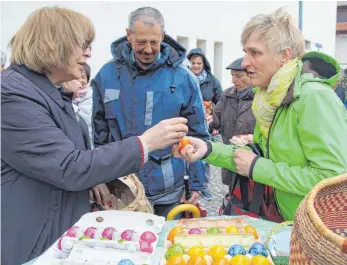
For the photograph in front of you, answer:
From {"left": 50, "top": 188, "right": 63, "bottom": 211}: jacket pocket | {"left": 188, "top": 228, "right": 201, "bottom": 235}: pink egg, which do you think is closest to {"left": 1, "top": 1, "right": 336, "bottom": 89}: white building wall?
{"left": 188, "top": 228, "right": 201, "bottom": 235}: pink egg

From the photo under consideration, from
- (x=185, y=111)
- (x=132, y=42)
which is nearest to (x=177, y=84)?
(x=185, y=111)

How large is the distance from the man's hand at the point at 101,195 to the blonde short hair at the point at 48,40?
66cm

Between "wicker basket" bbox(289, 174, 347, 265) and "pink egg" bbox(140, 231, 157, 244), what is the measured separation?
627mm

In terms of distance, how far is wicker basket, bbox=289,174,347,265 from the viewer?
1.00m

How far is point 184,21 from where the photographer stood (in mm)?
9727

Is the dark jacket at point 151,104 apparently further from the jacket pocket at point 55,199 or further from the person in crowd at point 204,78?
the person in crowd at point 204,78

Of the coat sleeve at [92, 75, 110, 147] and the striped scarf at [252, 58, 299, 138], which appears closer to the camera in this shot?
the striped scarf at [252, 58, 299, 138]

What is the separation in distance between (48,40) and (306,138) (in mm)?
1151

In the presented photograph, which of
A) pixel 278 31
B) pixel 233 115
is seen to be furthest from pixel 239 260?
pixel 233 115

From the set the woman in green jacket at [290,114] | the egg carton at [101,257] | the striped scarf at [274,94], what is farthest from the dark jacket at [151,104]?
the egg carton at [101,257]

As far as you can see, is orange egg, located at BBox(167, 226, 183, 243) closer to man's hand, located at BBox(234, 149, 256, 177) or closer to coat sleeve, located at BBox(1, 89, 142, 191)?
coat sleeve, located at BBox(1, 89, 142, 191)

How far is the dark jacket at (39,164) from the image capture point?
67.1 inches

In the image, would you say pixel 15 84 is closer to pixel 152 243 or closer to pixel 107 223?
pixel 107 223

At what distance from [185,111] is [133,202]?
41.9 inches
